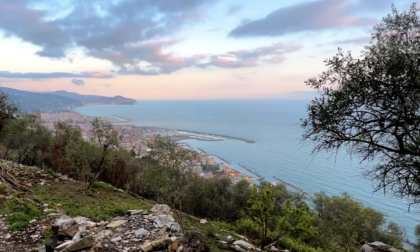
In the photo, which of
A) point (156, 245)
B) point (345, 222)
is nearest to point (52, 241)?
point (156, 245)

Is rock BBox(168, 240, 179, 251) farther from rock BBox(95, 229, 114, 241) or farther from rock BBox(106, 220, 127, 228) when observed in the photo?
rock BBox(106, 220, 127, 228)

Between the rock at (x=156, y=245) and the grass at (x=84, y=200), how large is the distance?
324 cm

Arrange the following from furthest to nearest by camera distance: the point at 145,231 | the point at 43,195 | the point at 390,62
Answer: the point at 43,195
the point at 145,231
the point at 390,62

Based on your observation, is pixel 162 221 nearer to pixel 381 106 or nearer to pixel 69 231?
pixel 69 231

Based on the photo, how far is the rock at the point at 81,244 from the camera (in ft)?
17.7

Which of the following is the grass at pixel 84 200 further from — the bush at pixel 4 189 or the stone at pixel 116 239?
the stone at pixel 116 239

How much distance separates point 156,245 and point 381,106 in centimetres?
585

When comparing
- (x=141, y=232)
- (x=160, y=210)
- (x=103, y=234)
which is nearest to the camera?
(x=103, y=234)

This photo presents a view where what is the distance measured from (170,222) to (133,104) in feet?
370

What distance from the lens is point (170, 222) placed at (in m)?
7.10

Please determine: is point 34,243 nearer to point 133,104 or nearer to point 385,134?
point 385,134

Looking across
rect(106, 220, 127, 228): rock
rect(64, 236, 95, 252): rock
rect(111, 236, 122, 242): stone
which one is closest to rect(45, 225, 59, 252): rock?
rect(64, 236, 95, 252): rock

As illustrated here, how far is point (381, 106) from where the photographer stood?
16.1ft

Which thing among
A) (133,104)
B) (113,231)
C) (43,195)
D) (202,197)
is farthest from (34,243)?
(133,104)
